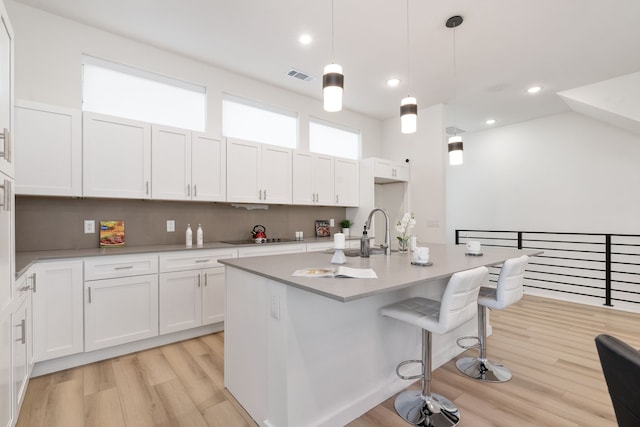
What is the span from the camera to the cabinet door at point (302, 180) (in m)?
4.23

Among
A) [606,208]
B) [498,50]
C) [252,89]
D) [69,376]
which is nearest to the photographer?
[69,376]

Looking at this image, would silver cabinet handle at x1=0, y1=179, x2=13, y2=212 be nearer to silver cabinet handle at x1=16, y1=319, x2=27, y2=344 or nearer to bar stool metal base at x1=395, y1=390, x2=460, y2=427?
silver cabinet handle at x1=16, y1=319, x2=27, y2=344

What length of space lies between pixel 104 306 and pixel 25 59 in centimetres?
227

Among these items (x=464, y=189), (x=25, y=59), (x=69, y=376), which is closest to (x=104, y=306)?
(x=69, y=376)

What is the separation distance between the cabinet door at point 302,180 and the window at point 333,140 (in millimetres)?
538

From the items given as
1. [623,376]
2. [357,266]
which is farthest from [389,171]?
[623,376]

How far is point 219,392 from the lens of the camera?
2.14 m

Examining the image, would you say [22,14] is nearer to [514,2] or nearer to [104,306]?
[104,306]

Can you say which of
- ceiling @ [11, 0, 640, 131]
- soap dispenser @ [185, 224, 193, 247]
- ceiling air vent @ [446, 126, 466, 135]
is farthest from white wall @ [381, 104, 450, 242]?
soap dispenser @ [185, 224, 193, 247]

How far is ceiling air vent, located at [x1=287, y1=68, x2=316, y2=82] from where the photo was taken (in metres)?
3.86

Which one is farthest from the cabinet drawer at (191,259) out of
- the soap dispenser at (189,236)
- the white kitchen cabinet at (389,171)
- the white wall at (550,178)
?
the white wall at (550,178)

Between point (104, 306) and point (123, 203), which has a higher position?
point (123, 203)

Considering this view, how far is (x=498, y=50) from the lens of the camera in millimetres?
3355

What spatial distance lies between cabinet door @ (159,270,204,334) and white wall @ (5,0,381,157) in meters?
1.79
